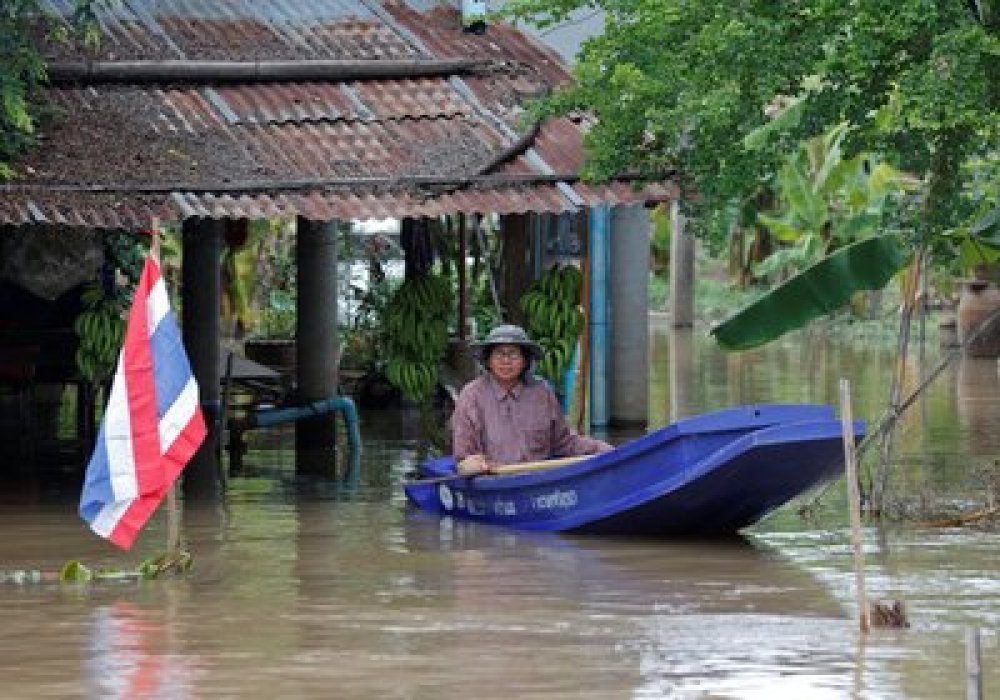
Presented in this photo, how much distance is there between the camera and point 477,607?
1159cm

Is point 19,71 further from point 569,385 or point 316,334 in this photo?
point 316,334

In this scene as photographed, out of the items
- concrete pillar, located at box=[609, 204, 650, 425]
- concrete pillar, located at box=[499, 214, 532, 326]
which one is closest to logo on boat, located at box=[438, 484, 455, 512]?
concrete pillar, located at box=[499, 214, 532, 326]

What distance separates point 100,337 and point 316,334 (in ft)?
14.5

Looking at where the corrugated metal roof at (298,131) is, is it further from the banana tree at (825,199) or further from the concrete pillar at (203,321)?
the banana tree at (825,199)

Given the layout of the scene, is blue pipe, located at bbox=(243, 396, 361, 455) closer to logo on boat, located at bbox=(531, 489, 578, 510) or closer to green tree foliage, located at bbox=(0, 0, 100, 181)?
green tree foliage, located at bbox=(0, 0, 100, 181)

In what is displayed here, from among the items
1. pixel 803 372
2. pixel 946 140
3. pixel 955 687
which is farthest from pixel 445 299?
pixel 803 372

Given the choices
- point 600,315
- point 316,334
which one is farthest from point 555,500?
point 600,315

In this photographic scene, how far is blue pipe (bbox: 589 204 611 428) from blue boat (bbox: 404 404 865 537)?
6704 millimetres

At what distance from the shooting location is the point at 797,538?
568 inches

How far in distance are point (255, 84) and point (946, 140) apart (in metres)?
5.02

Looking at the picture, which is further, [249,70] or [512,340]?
[249,70]

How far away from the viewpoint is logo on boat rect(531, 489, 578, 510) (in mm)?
14203

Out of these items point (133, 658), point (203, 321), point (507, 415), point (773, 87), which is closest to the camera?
point (133, 658)

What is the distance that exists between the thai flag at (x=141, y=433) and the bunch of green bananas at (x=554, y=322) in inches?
166
